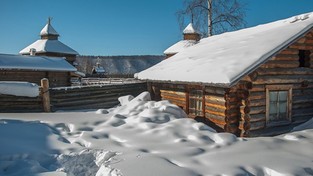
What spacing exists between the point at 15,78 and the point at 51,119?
544 inches

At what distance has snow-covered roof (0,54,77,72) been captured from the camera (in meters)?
21.4

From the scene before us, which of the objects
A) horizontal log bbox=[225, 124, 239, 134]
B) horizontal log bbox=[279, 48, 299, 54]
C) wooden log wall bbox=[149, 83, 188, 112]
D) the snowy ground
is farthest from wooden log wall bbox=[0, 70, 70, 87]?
horizontal log bbox=[279, 48, 299, 54]

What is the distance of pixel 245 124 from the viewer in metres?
9.52

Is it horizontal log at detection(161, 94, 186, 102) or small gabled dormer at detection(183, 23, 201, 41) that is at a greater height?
small gabled dormer at detection(183, 23, 201, 41)

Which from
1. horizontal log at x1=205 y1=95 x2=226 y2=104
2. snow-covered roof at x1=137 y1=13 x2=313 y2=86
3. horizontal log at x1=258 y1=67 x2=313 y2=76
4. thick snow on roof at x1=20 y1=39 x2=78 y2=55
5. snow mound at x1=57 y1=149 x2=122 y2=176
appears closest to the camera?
snow mound at x1=57 y1=149 x2=122 y2=176

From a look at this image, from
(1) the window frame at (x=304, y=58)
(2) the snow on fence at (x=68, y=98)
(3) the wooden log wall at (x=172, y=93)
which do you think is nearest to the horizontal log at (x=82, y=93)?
(2) the snow on fence at (x=68, y=98)

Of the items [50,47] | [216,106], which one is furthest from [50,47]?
[216,106]

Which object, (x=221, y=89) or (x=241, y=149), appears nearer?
(x=241, y=149)

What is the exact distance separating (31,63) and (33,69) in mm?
851

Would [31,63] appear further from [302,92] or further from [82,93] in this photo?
[302,92]

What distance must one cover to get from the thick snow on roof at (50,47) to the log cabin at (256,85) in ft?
93.8

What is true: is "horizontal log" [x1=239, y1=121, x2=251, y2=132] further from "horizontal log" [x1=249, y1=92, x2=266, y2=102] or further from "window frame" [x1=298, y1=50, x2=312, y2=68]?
"window frame" [x1=298, y1=50, x2=312, y2=68]

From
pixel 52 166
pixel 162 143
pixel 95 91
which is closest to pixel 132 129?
pixel 162 143

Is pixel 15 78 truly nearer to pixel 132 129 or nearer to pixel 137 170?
pixel 132 129
